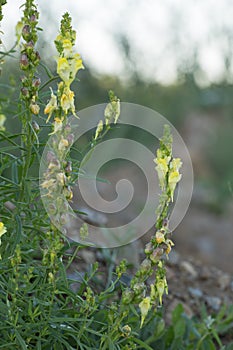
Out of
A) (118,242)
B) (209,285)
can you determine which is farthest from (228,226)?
(118,242)

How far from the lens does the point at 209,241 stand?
574cm

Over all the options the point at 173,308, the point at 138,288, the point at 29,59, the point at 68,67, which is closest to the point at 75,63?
the point at 68,67

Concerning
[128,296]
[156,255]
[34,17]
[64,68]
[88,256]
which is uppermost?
[88,256]

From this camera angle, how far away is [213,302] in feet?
9.86

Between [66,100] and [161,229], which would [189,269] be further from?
[66,100]

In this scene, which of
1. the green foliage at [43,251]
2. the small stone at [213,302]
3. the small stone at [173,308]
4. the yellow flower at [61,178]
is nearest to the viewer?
the yellow flower at [61,178]

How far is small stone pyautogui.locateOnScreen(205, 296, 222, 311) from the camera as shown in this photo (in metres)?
2.98

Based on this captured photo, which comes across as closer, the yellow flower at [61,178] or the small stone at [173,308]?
the yellow flower at [61,178]

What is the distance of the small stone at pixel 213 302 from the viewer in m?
2.98

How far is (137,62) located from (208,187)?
2342 mm

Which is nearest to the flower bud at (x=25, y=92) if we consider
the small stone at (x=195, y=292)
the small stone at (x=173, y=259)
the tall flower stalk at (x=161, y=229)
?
the tall flower stalk at (x=161, y=229)

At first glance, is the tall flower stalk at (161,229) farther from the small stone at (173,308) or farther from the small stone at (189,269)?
the small stone at (189,269)

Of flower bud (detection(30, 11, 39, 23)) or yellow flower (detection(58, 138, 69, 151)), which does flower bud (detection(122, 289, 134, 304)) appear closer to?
yellow flower (detection(58, 138, 69, 151))

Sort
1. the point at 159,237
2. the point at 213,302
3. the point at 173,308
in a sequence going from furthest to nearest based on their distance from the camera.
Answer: the point at 213,302 → the point at 173,308 → the point at 159,237
